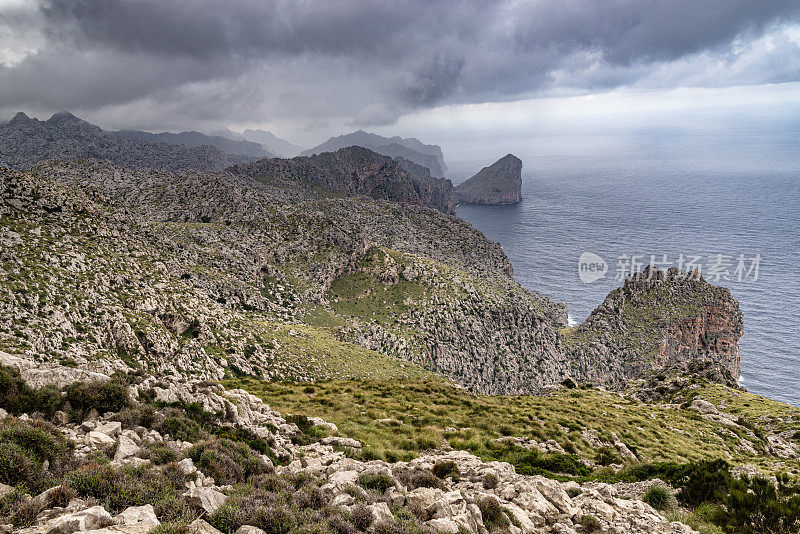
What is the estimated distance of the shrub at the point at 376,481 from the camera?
51.7ft

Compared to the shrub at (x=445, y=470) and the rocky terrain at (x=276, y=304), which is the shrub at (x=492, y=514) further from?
the rocky terrain at (x=276, y=304)

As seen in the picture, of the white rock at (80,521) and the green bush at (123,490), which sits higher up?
the white rock at (80,521)

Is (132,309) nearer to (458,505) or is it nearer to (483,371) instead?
→ (458,505)

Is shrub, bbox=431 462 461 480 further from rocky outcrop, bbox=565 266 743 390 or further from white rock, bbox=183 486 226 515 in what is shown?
rocky outcrop, bbox=565 266 743 390

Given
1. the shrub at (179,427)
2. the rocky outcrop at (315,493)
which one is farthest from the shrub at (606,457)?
the shrub at (179,427)

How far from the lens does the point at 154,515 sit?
10.5m

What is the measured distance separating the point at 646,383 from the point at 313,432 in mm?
69069

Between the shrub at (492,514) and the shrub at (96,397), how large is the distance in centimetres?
1838

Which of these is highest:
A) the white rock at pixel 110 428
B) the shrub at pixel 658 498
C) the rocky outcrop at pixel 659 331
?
the white rock at pixel 110 428

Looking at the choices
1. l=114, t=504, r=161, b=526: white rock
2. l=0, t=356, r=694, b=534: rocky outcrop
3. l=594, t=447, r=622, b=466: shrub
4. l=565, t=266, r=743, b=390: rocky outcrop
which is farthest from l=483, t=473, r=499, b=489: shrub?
l=565, t=266, r=743, b=390: rocky outcrop

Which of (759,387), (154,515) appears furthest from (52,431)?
(759,387)

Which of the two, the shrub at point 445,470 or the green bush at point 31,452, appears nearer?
the green bush at point 31,452

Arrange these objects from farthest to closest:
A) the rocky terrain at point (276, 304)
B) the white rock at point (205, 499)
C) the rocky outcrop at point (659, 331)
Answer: the rocky outcrop at point (659, 331)
the rocky terrain at point (276, 304)
the white rock at point (205, 499)

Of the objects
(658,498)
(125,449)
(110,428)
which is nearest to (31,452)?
(125,449)
